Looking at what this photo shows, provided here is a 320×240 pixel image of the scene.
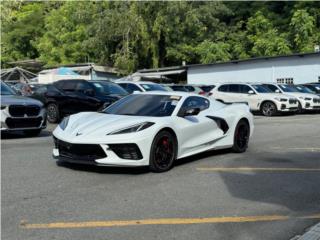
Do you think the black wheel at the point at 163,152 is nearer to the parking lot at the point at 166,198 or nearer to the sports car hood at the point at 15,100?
the parking lot at the point at 166,198

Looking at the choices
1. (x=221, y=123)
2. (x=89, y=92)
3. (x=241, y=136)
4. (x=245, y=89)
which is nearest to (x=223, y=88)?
(x=245, y=89)

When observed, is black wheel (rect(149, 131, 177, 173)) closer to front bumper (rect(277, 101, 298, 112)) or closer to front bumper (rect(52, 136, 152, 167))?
front bumper (rect(52, 136, 152, 167))

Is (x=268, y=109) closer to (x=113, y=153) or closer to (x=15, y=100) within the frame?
(x=15, y=100)

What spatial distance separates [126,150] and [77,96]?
1055cm

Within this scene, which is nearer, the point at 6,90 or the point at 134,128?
the point at 134,128

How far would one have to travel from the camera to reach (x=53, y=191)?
286 inches

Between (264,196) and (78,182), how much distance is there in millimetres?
2629

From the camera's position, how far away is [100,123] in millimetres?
8789

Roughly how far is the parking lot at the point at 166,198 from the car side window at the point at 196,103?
973 millimetres

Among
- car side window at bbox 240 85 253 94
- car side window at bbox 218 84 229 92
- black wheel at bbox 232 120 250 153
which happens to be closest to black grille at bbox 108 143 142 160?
black wheel at bbox 232 120 250 153

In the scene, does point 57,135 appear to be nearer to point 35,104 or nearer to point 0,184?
point 0,184

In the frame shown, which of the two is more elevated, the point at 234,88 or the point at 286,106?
the point at 234,88

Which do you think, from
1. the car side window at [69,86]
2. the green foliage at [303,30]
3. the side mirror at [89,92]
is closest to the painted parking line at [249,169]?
the side mirror at [89,92]

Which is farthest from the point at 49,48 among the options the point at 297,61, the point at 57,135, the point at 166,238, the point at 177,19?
the point at 166,238
